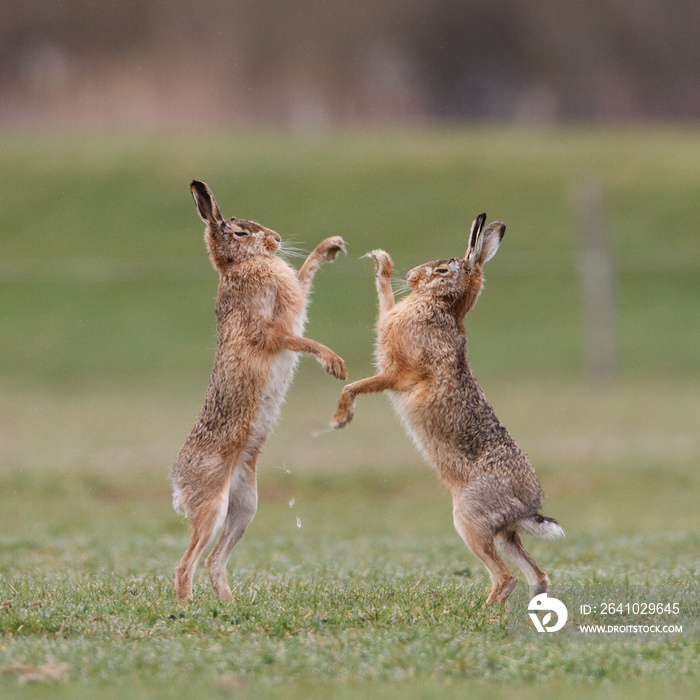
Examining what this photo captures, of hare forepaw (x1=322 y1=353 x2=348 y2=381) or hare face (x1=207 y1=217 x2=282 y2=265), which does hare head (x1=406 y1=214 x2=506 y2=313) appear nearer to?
hare forepaw (x1=322 y1=353 x2=348 y2=381)

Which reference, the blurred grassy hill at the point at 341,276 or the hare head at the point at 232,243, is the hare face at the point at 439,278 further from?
the blurred grassy hill at the point at 341,276

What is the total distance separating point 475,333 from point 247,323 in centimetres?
1901

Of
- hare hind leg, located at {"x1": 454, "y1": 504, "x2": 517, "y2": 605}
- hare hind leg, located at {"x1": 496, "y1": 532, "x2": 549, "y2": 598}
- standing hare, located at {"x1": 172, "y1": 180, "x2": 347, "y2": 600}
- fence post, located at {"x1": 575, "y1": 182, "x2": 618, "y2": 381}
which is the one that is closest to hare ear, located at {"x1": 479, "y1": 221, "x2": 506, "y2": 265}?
standing hare, located at {"x1": 172, "y1": 180, "x2": 347, "y2": 600}

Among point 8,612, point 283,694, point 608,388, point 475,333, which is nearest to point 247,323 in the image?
point 8,612

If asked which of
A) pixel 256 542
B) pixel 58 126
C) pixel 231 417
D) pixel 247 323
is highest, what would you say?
pixel 58 126

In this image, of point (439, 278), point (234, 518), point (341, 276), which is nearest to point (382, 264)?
point (439, 278)

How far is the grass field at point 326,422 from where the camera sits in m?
5.37

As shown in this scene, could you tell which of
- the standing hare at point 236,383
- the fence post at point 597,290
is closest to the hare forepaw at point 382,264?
the standing hare at point 236,383

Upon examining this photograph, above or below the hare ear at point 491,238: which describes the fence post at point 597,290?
above

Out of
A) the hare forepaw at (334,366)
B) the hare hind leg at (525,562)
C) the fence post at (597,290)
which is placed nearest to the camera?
the hare hind leg at (525,562)

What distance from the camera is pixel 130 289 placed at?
27125 millimetres

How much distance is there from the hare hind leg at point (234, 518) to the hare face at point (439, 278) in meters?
1.43

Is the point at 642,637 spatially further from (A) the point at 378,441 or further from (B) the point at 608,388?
(B) the point at 608,388

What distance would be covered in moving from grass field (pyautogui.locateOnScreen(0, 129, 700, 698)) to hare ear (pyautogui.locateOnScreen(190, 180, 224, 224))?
140cm
